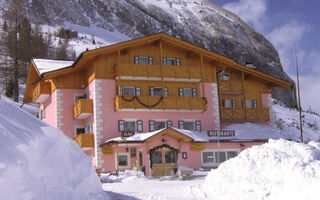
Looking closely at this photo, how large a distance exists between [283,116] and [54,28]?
41.2m

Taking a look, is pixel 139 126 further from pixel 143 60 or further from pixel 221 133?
pixel 221 133

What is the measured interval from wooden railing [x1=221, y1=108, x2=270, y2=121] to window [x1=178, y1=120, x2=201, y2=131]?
323 centimetres

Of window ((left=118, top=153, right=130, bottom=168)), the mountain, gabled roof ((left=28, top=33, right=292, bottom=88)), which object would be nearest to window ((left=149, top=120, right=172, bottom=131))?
window ((left=118, top=153, right=130, bottom=168))

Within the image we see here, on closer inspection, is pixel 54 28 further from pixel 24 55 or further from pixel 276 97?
pixel 276 97

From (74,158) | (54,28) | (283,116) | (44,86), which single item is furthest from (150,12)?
(74,158)

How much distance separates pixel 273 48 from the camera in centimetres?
9738

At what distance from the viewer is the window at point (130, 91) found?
35250 millimetres

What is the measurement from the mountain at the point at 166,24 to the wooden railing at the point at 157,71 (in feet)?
142

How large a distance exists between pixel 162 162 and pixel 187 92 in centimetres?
723

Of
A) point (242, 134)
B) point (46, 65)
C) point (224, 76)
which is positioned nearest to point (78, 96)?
point (46, 65)

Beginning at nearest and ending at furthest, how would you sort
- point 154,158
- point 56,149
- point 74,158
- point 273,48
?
1. point 56,149
2. point 74,158
3. point 154,158
4. point 273,48

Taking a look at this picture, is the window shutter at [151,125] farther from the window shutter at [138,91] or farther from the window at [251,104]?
the window at [251,104]

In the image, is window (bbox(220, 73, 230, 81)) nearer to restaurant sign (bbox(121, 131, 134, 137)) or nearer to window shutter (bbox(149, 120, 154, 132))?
window shutter (bbox(149, 120, 154, 132))

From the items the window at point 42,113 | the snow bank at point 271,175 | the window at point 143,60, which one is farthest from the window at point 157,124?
the snow bank at point 271,175
